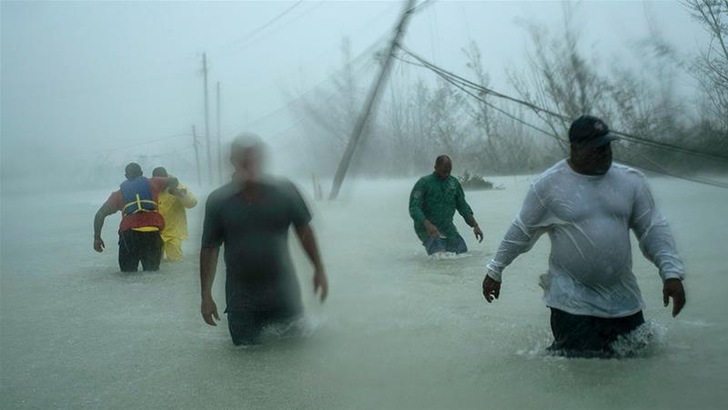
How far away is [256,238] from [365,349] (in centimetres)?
111

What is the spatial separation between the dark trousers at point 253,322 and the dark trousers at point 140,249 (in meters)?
5.35

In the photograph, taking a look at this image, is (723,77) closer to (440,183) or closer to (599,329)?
(440,183)

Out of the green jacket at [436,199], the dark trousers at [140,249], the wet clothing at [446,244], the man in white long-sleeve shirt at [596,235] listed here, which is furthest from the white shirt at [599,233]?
the dark trousers at [140,249]

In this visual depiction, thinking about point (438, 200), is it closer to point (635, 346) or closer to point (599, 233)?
point (635, 346)

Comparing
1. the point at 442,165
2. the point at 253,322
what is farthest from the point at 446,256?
the point at 253,322

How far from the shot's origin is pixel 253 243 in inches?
201

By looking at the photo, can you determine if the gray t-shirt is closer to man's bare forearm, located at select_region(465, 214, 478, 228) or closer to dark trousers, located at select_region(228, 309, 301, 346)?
dark trousers, located at select_region(228, 309, 301, 346)

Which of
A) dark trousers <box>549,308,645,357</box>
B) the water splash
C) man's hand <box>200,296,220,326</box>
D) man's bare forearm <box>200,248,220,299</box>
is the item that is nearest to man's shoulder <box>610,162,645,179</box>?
dark trousers <box>549,308,645,357</box>

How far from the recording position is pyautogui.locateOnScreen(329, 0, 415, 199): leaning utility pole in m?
13.8

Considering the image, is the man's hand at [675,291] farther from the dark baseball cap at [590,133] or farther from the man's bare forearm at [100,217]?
the man's bare forearm at [100,217]

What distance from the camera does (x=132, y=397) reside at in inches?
178

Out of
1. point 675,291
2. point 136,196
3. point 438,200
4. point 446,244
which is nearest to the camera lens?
point 675,291

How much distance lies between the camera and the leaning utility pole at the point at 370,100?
542 inches

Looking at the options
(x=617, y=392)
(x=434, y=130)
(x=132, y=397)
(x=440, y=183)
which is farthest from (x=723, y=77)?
(x=132, y=397)
